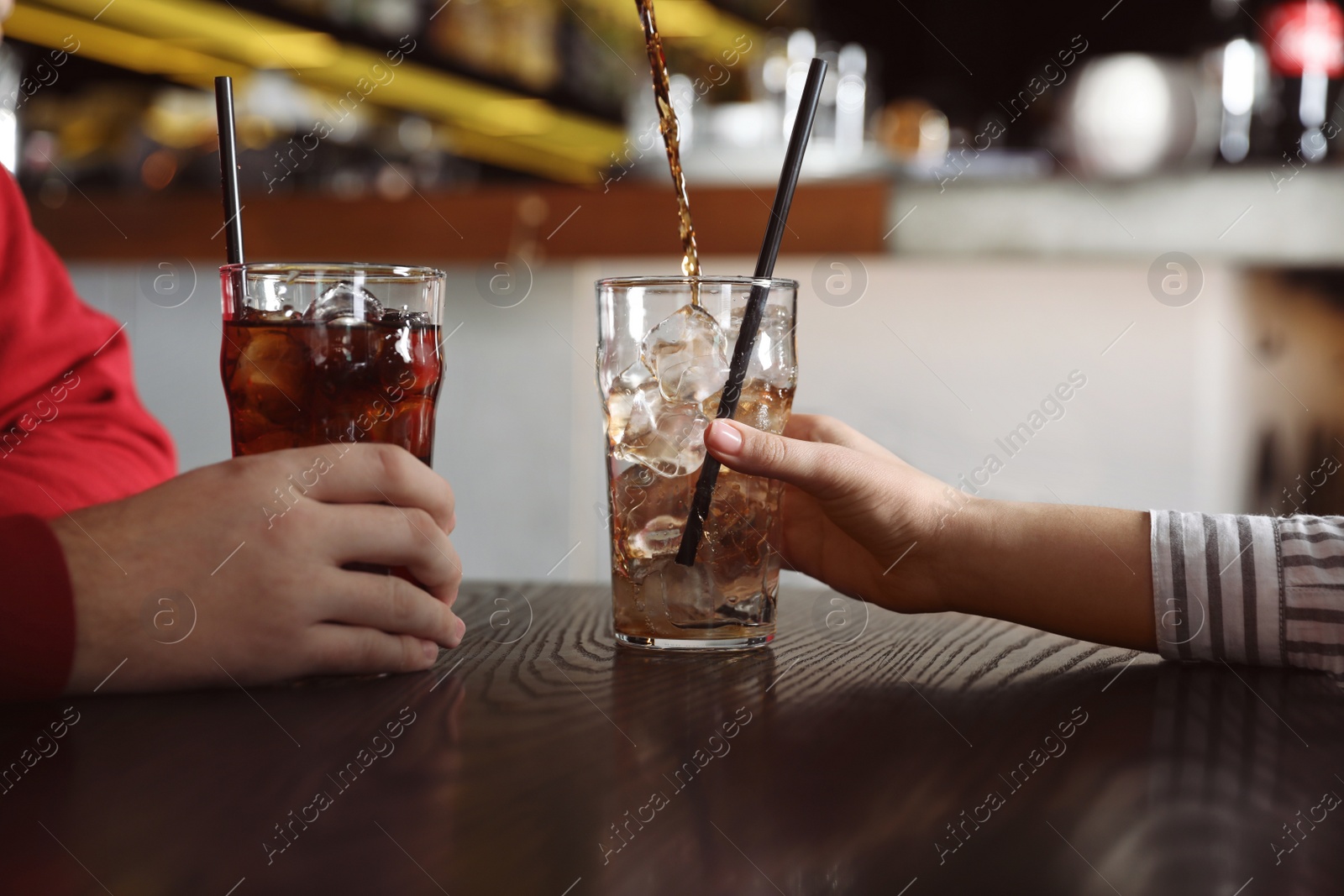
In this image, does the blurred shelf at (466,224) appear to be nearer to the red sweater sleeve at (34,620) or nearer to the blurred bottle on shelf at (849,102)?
the blurred bottle on shelf at (849,102)

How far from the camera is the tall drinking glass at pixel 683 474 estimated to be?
79 cm

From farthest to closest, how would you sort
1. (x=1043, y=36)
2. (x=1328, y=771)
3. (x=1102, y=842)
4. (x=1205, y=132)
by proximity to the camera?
(x=1043, y=36)
(x=1205, y=132)
(x=1328, y=771)
(x=1102, y=842)

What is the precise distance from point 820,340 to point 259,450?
169 cm

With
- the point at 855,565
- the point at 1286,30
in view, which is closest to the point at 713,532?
the point at 855,565

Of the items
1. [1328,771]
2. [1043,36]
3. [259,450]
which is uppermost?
[1043,36]

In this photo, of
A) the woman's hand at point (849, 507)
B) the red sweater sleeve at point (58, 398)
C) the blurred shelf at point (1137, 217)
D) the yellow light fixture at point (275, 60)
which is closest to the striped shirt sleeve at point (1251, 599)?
the woman's hand at point (849, 507)

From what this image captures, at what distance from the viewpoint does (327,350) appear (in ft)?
2.40

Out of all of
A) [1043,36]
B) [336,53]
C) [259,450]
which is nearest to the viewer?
[259,450]

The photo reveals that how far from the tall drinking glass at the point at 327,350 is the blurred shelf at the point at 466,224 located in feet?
5.36

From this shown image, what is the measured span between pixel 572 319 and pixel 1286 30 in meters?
1.63

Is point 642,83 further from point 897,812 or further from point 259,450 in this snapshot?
point 897,812

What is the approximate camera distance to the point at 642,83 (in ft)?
11.4

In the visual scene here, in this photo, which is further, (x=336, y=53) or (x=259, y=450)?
(x=336, y=53)

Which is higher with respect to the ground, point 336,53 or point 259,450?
point 336,53
